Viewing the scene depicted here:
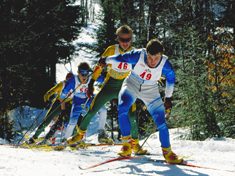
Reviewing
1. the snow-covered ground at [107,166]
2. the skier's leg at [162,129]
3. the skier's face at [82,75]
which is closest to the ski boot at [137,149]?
the snow-covered ground at [107,166]

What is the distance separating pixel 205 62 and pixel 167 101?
267 inches

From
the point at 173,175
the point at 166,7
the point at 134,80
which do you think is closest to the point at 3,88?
the point at 166,7

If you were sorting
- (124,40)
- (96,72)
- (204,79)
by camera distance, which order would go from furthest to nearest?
(204,79) → (96,72) → (124,40)

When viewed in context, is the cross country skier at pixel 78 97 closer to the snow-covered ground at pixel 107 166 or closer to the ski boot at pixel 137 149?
the snow-covered ground at pixel 107 166

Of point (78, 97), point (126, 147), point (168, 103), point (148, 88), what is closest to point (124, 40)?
point (148, 88)

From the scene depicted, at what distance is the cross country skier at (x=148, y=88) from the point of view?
5.73 m

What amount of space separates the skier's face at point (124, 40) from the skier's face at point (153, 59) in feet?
4.76

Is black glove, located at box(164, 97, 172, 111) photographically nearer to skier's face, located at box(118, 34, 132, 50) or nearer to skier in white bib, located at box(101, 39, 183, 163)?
skier in white bib, located at box(101, 39, 183, 163)

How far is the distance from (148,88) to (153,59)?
549 millimetres

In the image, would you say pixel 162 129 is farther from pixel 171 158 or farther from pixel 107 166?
pixel 107 166

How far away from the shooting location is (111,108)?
Result: 22031 millimetres

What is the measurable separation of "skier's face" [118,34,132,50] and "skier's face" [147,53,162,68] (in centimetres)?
145

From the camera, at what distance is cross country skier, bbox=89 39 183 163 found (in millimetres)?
5730

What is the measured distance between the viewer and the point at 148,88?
20.0 ft
